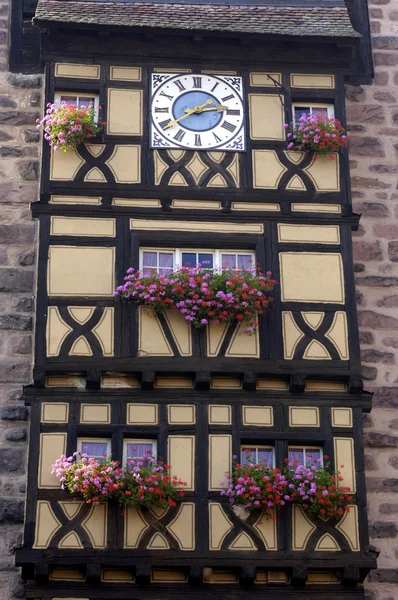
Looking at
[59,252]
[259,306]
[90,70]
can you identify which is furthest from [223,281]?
[90,70]

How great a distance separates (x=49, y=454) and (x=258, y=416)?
208cm

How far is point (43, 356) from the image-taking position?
15.2 metres

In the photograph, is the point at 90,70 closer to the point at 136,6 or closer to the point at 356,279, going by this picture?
the point at 136,6

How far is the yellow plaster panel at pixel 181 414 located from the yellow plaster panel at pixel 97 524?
1.11 metres

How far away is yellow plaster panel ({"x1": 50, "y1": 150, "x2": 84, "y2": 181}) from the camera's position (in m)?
16.2

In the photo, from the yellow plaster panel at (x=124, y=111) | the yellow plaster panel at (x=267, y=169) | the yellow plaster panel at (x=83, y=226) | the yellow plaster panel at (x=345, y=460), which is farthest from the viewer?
the yellow plaster panel at (x=124, y=111)

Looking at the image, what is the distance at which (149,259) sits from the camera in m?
15.9

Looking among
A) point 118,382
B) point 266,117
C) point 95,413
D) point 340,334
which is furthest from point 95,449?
point 266,117

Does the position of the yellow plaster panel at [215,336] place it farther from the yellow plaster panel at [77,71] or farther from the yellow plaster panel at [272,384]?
the yellow plaster panel at [77,71]

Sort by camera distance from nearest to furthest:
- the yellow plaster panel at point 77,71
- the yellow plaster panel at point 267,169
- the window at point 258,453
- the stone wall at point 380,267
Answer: the window at point 258,453 < the stone wall at point 380,267 < the yellow plaster panel at point 267,169 < the yellow plaster panel at point 77,71

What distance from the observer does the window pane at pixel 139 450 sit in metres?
15.1

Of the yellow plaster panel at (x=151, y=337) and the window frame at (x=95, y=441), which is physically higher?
the yellow plaster panel at (x=151, y=337)

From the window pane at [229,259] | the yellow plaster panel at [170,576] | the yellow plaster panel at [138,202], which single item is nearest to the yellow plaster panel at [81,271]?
the yellow plaster panel at [138,202]

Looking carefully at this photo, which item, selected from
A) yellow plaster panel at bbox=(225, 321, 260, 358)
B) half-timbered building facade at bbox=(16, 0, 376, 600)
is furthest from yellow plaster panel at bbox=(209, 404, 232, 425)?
yellow plaster panel at bbox=(225, 321, 260, 358)
